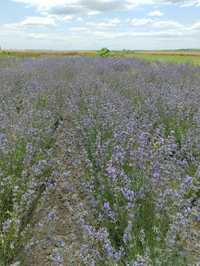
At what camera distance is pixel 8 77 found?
8617 millimetres

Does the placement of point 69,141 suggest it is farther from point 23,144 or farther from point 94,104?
point 94,104

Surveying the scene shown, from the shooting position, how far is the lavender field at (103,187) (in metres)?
2.32

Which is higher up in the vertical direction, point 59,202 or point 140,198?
point 140,198

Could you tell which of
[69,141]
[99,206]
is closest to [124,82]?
[69,141]

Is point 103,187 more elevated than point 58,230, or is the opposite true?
point 103,187

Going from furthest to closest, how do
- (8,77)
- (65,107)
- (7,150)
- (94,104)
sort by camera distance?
(8,77)
(65,107)
(94,104)
(7,150)

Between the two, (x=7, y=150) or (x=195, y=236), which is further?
(x=7, y=150)

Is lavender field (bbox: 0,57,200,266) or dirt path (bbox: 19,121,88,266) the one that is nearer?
Result: lavender field (bbox: 0,57,200,266)

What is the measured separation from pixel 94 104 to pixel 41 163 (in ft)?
6.60

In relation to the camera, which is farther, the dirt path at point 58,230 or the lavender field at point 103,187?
the dirt path at point 58,230

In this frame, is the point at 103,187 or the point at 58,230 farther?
the point at 58,230

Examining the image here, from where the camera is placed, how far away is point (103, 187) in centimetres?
298

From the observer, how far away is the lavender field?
2.32 metres

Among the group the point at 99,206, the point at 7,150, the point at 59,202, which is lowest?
the point at 59,202
